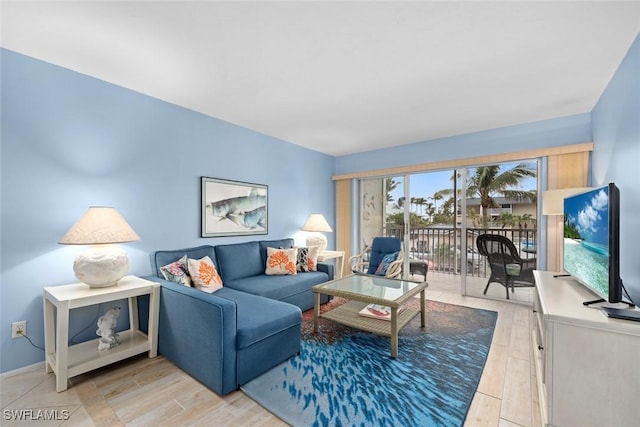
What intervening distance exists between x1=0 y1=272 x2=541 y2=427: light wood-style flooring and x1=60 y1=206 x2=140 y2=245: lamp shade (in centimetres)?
99

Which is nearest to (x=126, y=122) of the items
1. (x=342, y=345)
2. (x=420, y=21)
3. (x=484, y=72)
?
(x=420, y=21)

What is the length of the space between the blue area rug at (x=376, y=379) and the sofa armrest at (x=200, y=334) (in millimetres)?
231

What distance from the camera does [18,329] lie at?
6.79 feet

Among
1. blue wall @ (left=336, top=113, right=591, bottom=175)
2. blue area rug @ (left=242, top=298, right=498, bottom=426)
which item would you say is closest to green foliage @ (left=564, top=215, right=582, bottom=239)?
blue area rug @ (left=242, top=298, right=498, bottom=426)

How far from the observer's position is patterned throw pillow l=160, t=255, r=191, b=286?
247 cm

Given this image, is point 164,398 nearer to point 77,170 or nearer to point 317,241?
point 77,170

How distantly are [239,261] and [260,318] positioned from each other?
136cm

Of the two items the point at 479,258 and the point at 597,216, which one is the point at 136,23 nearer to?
the point at 597,216

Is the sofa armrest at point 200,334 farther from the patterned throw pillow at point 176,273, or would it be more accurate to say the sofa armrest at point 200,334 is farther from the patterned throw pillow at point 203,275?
the patterned throw pillow at point 203,275

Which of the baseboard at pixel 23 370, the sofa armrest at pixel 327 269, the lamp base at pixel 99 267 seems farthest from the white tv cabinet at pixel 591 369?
the baseboard at pixel 23 370

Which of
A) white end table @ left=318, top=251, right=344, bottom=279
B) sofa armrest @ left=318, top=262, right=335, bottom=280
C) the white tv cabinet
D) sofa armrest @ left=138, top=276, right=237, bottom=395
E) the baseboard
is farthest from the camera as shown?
white end table @ left=318, top=251, right=344, bottom=279

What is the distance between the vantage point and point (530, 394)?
1.79m

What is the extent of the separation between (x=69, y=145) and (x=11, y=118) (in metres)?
0.35

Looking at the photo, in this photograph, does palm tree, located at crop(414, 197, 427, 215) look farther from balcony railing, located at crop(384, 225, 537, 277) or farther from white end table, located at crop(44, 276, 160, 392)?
white end table, located at crop(44, 276, 160, 392)
